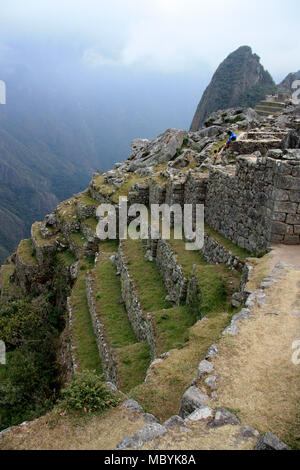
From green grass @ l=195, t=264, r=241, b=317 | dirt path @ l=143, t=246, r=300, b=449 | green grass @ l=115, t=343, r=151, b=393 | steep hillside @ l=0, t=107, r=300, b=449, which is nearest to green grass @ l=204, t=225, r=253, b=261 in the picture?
steep hillside @ l=0, t=107, r=300, b=449

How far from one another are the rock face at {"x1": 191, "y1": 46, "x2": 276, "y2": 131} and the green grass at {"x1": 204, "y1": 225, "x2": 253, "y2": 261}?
224 ft

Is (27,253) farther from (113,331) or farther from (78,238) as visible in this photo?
(113,331)

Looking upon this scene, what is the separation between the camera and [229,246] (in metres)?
12.0

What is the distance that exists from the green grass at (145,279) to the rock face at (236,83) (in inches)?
2607

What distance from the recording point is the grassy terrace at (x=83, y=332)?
13.3 metres

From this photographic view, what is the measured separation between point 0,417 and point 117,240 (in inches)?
483

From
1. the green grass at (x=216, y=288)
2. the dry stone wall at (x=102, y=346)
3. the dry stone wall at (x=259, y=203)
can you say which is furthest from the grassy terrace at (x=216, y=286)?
the dry stone wall at (x=102, y=346)

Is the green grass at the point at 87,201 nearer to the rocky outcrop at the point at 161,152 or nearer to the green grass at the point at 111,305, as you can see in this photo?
the rocky outcrop at the point at 161,152

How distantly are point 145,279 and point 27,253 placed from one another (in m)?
19.9

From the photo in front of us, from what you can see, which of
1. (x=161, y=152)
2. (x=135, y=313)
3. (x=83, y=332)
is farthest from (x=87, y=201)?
(x=135, y=313)

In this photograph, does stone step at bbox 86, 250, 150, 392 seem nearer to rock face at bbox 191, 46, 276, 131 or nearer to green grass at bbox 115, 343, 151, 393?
green grass at bbox 115, 343, 151, 393

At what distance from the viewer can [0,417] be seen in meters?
13.3

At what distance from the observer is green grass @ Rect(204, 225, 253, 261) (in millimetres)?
11047

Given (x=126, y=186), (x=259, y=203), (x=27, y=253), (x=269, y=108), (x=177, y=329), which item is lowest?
(x=27, y=253)
